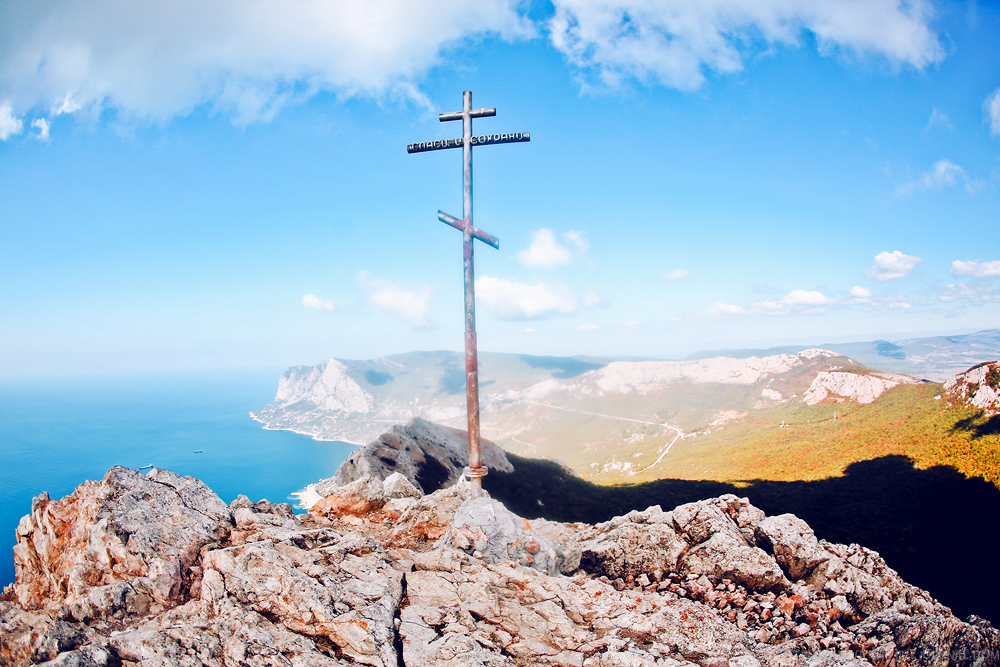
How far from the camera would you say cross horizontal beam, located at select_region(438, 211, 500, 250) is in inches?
407

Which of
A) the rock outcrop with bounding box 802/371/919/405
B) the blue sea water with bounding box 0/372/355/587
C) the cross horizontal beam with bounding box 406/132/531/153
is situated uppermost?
the cross horizontal beam with bounding box 406/132/531/153


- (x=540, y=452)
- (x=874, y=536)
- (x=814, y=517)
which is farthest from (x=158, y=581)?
(x=540, y=452)

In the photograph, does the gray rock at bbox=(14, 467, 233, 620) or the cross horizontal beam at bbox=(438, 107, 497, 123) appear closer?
the gray rock at bbox=(14, 467, 233, 620)

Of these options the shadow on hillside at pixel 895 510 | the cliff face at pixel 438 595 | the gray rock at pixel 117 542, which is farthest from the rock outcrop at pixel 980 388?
the gray rock at pixel 117 542

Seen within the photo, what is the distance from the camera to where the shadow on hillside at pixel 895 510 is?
23609 millimetres

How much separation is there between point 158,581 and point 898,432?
2480 inches

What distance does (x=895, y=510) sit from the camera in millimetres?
31141

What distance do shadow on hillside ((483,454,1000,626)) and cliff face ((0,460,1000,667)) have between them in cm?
2406

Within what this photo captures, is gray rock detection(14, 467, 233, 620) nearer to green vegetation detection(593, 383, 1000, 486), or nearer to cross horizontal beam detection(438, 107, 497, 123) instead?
cross horizontal beam detection(438, 107, 497, 123)

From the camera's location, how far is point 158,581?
6.96 m

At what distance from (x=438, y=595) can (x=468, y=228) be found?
840 cm

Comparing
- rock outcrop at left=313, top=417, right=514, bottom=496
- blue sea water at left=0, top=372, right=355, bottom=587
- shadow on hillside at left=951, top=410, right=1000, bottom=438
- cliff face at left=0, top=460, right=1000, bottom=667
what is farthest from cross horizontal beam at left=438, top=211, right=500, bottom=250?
blue sea water at left=0, top=372, right=355, bottom=587

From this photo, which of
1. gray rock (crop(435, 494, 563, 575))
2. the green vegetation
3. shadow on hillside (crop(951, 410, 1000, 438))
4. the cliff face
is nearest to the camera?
the cliff face

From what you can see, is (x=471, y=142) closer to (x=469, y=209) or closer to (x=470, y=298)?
(x=469, y=209)
